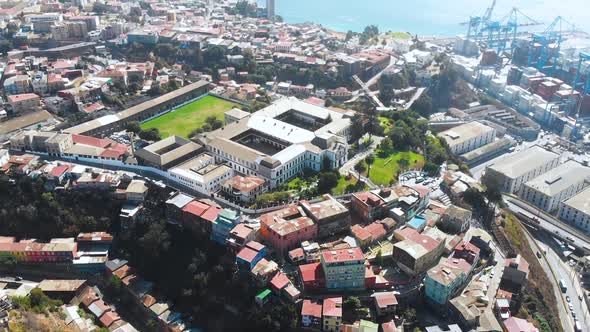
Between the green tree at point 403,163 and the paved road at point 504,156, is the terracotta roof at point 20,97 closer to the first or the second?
the green tree at point 403,163

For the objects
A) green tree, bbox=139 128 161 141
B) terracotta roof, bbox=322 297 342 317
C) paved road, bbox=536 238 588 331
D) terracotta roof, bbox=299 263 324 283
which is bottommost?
paved road, bbox=536 238 588 331

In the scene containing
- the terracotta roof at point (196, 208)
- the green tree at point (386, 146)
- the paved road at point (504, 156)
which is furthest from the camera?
the paved road at point (504, 156)

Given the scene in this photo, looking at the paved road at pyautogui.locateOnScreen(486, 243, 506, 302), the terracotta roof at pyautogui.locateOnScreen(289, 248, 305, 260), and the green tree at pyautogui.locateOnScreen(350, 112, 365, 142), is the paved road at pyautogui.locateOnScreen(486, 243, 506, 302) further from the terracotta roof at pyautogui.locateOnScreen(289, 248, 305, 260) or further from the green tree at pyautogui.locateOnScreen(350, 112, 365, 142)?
the green tree at pyautogui.locateOnScreen(350, 112, 365, 142)

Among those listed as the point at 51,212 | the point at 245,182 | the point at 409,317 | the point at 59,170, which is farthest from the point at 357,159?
the point at 51,212

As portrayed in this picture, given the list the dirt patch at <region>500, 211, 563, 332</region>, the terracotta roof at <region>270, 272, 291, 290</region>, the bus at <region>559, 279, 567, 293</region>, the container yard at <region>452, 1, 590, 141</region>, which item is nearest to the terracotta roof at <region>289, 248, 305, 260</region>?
the terracotta roof at <region>270, 272, 291, 290</region>

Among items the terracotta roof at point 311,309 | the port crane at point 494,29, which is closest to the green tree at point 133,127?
the terracotta roof at point 311,309

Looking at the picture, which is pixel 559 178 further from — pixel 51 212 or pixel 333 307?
pixel 51 212

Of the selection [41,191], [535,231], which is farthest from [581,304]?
[41,191]
